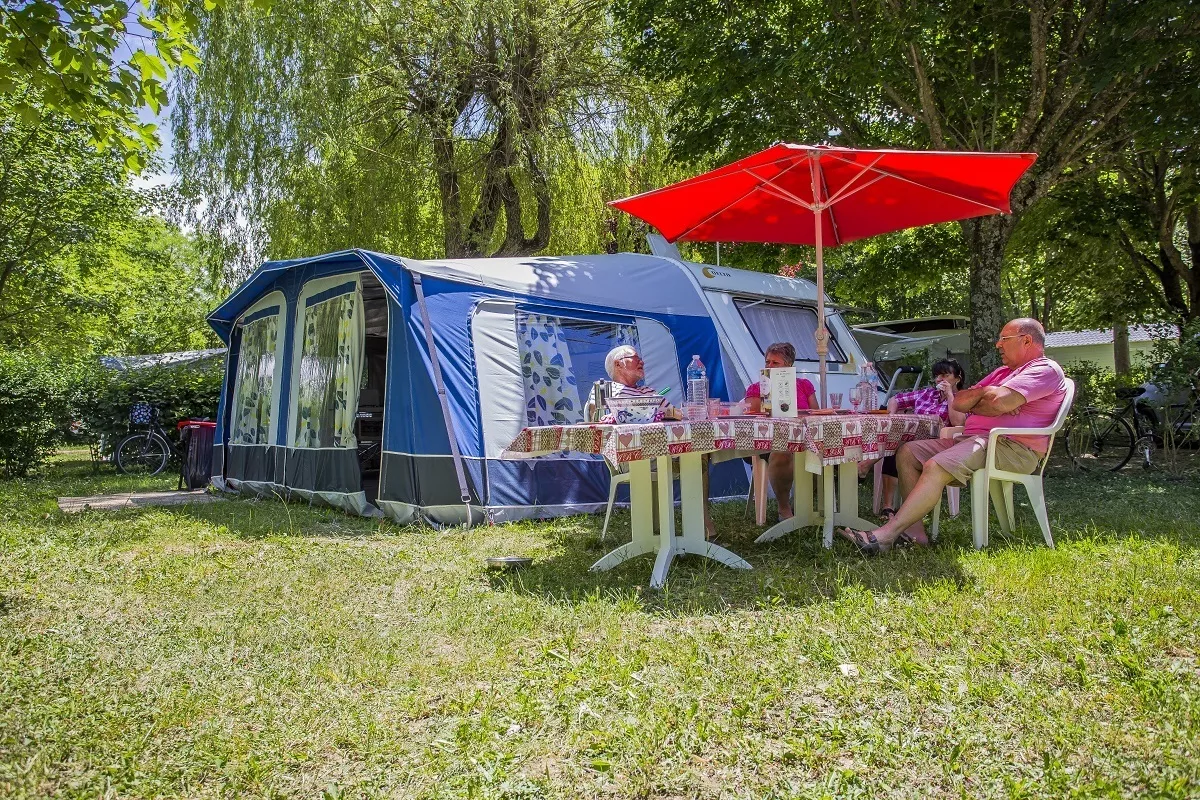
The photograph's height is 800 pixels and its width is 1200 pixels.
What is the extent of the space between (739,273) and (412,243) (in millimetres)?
5413

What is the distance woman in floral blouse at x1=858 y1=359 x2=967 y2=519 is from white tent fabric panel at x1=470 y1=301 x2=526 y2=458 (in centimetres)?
247

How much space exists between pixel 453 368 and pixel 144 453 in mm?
7338

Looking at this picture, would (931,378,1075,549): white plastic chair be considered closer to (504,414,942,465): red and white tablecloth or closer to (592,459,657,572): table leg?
(504,414,942,465): red and white tablecloth

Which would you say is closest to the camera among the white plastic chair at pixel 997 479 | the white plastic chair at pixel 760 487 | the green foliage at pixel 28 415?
the white plastic chair at pixel 997 479

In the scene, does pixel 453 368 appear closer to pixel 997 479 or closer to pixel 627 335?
pixel 627 335

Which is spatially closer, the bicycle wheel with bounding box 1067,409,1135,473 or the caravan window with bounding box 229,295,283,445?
the caravan window with bounding box 229,295,283,445

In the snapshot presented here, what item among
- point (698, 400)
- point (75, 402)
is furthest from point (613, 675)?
point (75, 402)

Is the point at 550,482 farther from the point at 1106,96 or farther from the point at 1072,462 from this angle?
the point at 1106,96

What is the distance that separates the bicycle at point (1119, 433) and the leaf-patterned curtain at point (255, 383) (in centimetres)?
786

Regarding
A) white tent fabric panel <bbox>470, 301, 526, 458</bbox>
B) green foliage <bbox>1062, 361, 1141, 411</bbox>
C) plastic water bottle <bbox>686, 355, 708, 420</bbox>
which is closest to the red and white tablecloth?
plastic water bottle <bbox>686, 355, 708, 420</bbox>

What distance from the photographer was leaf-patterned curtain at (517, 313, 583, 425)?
624cm

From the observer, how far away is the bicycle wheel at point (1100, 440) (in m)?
8.22

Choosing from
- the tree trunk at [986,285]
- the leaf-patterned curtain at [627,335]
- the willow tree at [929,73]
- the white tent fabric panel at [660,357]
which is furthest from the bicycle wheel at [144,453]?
the tree trunk at [986,285]

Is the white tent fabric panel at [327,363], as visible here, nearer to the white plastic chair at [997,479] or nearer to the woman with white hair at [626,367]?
the woman with white hair at [626,367]
